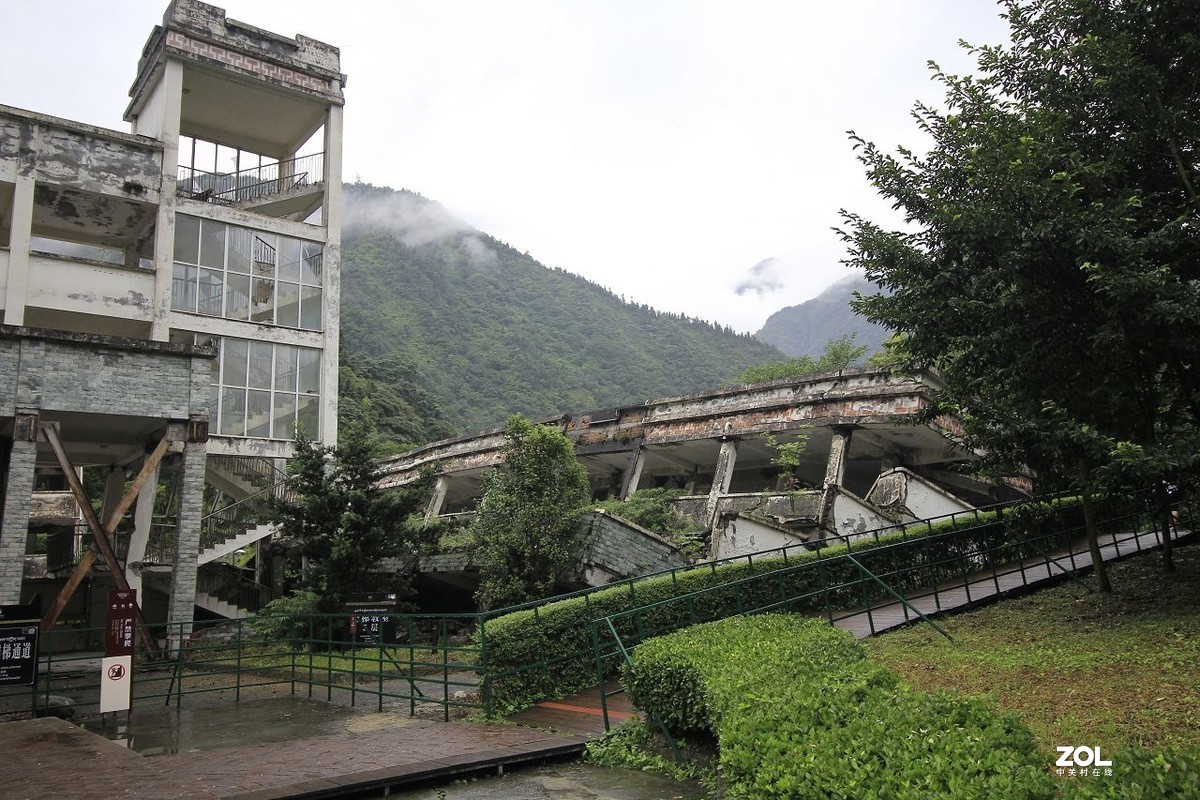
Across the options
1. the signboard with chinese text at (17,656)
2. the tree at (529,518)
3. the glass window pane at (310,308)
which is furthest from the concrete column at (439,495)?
the signboard with chinese text at (17,656)

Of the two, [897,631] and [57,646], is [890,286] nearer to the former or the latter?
[897,631]

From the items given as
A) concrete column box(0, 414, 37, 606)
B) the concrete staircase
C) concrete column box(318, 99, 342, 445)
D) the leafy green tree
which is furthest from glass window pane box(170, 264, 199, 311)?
the leafy green tree

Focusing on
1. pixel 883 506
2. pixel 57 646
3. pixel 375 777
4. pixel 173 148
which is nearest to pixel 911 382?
pixel 883 506

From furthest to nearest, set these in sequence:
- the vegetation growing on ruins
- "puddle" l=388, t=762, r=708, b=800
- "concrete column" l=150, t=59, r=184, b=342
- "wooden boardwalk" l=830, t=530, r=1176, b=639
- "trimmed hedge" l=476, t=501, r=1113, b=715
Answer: "concrete column" l=150, t=59, r=184, b=342 → the vegetation growing on ruins → "wooden boardwalk" l=830, t=530, r=1176, b=639 → "trimmed hedge" l=476, t=501, r=1113, b=715 → "puddle" l=388, t=762, r=708, b=800

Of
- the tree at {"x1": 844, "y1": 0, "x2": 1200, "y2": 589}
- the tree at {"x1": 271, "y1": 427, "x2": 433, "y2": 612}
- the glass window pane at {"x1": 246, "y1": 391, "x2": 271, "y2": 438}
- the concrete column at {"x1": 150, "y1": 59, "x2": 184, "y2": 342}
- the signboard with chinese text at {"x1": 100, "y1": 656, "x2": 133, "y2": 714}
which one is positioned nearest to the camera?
the tree at {"x1": 844, "y1": 0, "x2": 1200, "y2": 589}

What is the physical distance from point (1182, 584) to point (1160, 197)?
5304 mm

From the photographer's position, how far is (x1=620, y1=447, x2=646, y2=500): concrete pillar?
24656mm

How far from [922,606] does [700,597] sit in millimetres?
3345

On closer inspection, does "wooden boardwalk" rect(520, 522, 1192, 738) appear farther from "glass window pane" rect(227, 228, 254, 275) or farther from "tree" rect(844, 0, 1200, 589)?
"glass window pane" rect(227, 228, 254, 275)

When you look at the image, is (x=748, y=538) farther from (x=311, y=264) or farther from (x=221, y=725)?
(x=311, y=264)

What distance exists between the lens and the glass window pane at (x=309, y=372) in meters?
23.7

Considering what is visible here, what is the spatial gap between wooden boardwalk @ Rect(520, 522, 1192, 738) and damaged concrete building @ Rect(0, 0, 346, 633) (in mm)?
10278

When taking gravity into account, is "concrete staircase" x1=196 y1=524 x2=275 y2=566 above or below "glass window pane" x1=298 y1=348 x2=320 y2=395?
below

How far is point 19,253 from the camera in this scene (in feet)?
67.1
